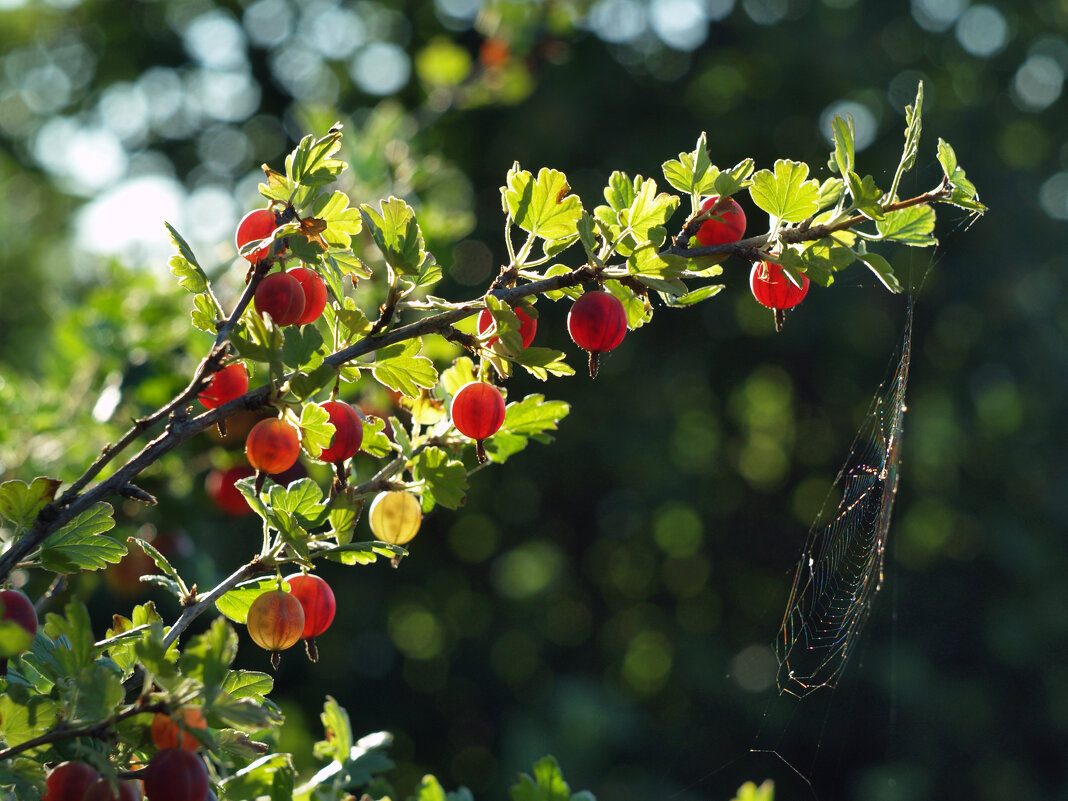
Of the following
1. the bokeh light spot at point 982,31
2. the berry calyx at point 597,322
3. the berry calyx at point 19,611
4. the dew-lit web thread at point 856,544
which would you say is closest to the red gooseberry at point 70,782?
the berry calyx at point 19,611

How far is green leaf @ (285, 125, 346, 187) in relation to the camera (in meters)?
0.84

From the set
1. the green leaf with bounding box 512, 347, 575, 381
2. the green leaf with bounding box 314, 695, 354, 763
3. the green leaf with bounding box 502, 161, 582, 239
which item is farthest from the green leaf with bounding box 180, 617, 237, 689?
the green leaf with bounding box 502, 161, 582, 239

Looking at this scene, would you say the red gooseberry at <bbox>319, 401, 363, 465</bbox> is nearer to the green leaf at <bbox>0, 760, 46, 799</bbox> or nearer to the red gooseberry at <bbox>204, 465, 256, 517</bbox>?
the green leaf at <bbox>0, 760, 46, 799</bbox>

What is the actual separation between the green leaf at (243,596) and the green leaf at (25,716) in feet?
0.68

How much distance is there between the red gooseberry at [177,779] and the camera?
2.26ft

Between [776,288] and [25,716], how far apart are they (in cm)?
83

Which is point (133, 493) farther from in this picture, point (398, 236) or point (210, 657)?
point (398, 236)

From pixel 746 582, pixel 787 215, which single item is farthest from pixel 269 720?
pixel 746 582

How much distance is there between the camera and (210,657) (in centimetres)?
68

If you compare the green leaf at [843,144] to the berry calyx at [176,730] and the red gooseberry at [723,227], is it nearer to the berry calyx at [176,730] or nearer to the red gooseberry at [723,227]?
the red gooseberry at [723,227]

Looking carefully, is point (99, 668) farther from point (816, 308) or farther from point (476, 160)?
point (476, 160)

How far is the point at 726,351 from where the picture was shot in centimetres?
557

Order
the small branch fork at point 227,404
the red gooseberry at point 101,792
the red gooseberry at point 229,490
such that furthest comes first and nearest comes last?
the red gooseberry at point 229,490 < the small branch fork at point 227,404 < the red gooseberry at point 101,792

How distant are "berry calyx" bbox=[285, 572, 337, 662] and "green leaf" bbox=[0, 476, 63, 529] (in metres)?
0.25
